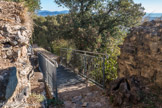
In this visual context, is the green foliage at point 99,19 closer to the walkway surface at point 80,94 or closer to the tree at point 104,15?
the tree at point 104,15

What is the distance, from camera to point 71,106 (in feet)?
10.5

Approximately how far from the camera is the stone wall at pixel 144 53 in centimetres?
267

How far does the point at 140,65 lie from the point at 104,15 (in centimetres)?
535

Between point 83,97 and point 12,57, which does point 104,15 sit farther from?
point 12,57

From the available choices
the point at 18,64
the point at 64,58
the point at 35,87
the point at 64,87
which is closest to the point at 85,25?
the point at 64,58

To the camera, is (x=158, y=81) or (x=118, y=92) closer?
(x=158, y=81)

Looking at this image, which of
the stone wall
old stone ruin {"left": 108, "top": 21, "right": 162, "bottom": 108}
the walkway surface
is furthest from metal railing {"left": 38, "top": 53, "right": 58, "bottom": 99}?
the stone wall

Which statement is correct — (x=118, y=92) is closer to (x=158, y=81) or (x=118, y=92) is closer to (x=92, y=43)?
(x=158, y=81)

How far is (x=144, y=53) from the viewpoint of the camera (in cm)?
290

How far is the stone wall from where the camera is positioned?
2.67 meters

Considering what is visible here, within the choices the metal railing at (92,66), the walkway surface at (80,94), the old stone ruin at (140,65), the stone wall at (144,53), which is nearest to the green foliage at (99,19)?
the metal railing at (92,66)

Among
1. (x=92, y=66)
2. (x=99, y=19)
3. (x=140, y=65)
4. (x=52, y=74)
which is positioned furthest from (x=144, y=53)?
(x=99, y=19)

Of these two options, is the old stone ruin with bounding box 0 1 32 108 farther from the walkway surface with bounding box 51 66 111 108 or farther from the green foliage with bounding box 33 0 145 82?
the green foliage with bounding box 33 0 145 82

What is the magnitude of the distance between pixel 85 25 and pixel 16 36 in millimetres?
5306
